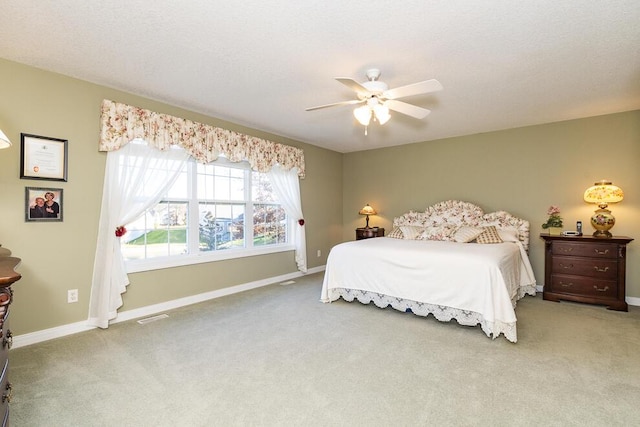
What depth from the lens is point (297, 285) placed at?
16.2ft

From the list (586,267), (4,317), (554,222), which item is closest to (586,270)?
(586,267)

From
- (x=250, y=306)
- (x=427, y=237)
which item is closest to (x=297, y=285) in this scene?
(x=250, y=306)

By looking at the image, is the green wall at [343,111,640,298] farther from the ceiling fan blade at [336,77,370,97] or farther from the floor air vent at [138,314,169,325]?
the floor air vent at [138,314,169,325]

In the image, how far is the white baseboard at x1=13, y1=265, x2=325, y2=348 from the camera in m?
2.82

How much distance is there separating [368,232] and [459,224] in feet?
5.15

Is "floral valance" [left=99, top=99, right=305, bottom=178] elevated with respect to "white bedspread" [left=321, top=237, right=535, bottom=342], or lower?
elevated

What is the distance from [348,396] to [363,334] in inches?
40.2

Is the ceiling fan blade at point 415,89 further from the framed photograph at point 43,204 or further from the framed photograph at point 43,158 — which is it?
the framed photograph at point 43,204

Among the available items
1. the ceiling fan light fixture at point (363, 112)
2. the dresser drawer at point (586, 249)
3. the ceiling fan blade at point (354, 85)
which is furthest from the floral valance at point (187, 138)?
the dresser drawer at point (586, 249)

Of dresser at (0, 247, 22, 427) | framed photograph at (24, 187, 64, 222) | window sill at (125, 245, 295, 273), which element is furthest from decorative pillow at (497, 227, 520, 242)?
framed photograph at (24, 187, 64, 222)

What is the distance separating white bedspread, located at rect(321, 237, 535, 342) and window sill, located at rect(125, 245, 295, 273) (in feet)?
4.49

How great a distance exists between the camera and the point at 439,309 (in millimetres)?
3295

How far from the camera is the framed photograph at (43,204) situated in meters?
2.82

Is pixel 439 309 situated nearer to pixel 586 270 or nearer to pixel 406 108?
pixel 406 108
